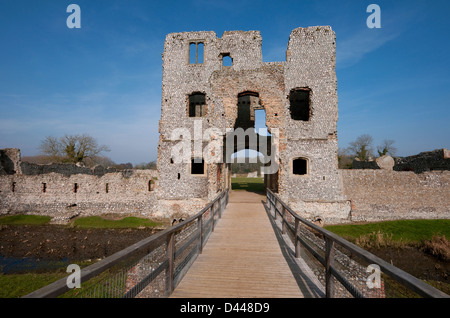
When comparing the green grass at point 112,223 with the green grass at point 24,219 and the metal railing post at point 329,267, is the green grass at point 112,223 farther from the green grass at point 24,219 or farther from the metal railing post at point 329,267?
the metal railing post at point 329,267

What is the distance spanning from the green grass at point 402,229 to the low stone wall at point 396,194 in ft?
2.13

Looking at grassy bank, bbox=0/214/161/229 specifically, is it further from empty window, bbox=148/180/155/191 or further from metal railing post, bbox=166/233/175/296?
metal railing post, bbox=166/233/175/296

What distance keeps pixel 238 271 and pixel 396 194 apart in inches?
571

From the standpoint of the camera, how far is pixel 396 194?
1440cm

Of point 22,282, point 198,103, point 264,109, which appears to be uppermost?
point 198,103

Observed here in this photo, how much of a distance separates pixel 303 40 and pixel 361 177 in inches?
374

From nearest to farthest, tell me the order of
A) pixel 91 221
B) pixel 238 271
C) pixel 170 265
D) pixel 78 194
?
pixel 170 265 < pixel 238 271 < pixel 91 221 < pixel 78 194

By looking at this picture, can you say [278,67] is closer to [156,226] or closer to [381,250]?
[381,250]

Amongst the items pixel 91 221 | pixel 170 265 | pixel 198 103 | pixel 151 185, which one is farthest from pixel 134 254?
pixel 198 103

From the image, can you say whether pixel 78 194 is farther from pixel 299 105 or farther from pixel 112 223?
pixel 299 105

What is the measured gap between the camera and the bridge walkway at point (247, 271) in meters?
3.66

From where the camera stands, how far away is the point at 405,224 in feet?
44.2

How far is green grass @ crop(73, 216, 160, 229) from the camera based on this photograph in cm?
1496

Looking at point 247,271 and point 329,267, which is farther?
point 247,271
